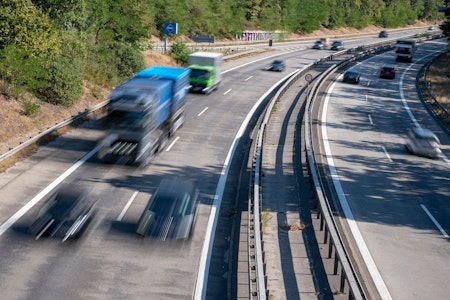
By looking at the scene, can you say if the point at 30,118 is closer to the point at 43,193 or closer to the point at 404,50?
the point at 43,193

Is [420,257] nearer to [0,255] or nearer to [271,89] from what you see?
[0,255]

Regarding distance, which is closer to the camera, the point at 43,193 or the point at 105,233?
the point at 105,233

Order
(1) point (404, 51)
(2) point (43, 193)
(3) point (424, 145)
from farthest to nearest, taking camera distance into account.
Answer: (1) point (404, 51) < (3) point (424, 145) < (2) point (43, 193)

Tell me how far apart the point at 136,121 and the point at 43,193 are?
17.0 feet

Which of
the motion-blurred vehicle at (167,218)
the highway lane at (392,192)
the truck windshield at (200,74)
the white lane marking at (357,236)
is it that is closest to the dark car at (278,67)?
the highway lane at (392,192)

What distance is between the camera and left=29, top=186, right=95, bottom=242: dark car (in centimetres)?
1775

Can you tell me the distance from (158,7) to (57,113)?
48.3m

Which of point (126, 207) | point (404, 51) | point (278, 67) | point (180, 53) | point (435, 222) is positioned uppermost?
point (404, 51)

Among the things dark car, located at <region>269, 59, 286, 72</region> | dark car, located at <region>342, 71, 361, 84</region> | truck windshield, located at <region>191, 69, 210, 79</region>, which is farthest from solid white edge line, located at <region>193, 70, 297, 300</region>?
dark car, located at <region>269, 59, 286, 72</region>

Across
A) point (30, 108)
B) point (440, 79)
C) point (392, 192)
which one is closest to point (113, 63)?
point (30, 108)

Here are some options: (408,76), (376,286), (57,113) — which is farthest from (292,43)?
(376,286)

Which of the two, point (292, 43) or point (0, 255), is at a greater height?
point (292, 43)

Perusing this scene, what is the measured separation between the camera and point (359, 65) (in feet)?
234

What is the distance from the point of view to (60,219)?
58.7 ft
